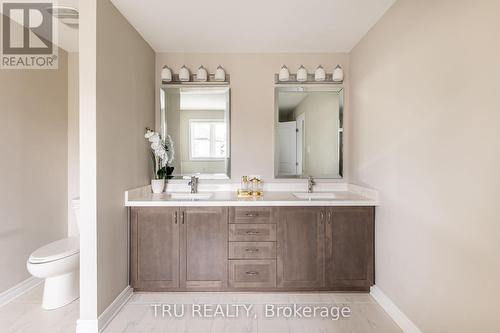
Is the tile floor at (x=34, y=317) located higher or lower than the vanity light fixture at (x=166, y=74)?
lower

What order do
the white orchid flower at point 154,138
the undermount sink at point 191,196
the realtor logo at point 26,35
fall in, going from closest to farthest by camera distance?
the realtor logo at point 26,35 → the undermount sink at point 191,196 → the white orchid flower at point 154,138

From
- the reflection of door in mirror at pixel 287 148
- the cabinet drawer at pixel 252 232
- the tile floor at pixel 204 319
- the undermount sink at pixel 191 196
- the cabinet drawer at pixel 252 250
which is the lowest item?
the tile floor at pixel 204 319

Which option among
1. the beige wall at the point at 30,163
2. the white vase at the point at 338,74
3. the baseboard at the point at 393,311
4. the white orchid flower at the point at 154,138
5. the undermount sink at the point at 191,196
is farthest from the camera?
the white vase at the point at 338,74

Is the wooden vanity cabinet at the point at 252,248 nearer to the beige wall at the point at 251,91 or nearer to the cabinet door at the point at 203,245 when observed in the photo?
the cabinet door at the point at 203,245

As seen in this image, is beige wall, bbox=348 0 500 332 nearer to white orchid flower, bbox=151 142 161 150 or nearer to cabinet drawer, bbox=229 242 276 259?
cabinet drawer, bbox=229 242 276 259

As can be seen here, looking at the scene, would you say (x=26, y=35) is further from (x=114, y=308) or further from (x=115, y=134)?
(x=114, y=308)

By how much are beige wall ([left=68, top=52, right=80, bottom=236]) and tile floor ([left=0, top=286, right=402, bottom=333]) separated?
985 millimetres

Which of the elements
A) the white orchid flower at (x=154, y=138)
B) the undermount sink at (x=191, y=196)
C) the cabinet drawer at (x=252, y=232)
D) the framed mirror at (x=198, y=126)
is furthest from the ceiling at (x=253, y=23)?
the cabinet drawer at (x=252, y=232)

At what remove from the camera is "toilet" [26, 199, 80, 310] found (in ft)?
6.69

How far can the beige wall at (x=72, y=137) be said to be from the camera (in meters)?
2.97

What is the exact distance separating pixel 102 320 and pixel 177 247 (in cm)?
73

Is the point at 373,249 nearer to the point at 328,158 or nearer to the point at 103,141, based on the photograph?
the point at 328,158

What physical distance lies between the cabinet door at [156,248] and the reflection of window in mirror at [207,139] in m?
0.84

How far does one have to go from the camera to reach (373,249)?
7.89 ft
